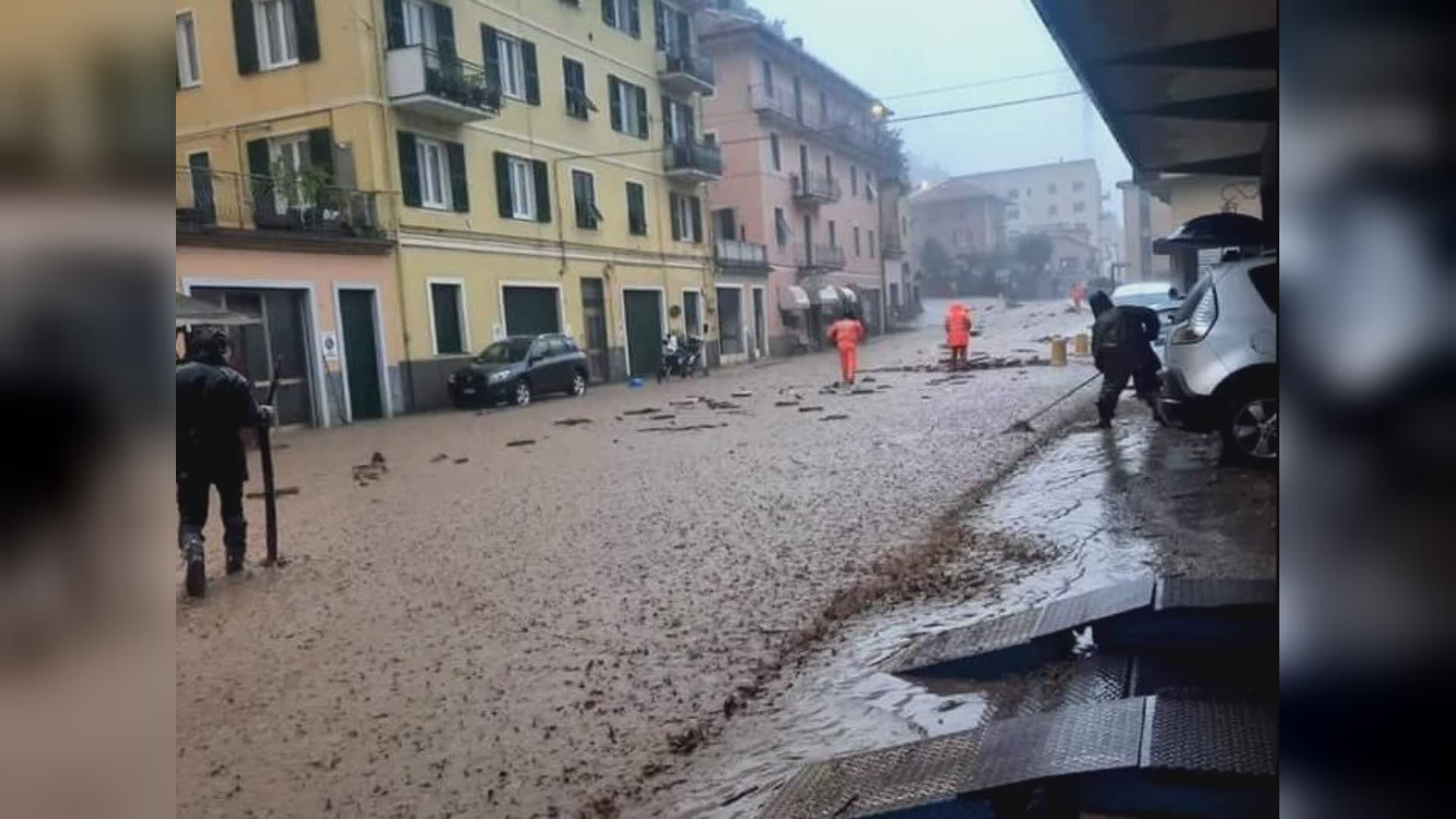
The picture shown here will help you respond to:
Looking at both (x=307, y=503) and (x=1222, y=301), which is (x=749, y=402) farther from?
(x=1222, y=301)

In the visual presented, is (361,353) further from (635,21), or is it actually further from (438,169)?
(635,21)

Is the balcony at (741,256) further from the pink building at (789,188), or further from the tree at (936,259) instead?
the tree at (936,259)

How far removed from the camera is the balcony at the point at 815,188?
25.6 metres

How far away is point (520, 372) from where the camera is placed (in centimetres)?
1847

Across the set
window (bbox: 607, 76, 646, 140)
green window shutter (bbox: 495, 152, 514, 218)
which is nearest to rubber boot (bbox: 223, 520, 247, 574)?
green window shutter (bbox: 495, 152, 514, 218)

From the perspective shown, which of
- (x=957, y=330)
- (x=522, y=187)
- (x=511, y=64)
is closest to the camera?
(x=511, y=64)

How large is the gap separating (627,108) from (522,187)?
3104 mm

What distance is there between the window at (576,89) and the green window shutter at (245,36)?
5125 mm

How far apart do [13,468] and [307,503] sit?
9.16m

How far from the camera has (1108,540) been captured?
5.71 meters

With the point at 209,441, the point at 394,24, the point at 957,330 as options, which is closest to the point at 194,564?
the point at 209,441

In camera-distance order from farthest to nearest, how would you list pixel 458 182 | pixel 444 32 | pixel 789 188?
pixel 789 188, pixel 458 182, pixel 444 32

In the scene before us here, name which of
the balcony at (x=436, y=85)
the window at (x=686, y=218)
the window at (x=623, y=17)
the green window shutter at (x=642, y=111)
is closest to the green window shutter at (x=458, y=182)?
the balcony at (x=436, y=85)

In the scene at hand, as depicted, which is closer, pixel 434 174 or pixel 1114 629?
pixel 1114 629
